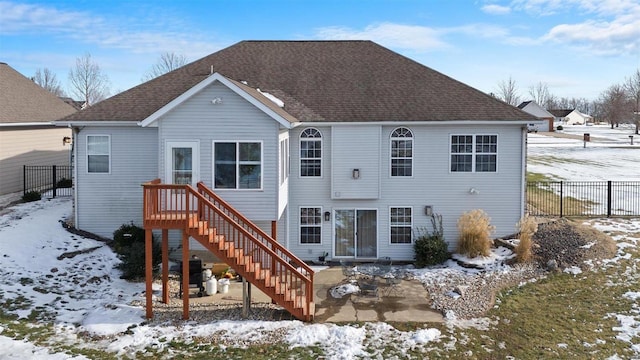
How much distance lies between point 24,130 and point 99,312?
53.4ft

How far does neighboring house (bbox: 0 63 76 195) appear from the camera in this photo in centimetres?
2298

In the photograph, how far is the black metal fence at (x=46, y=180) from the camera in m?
23.2

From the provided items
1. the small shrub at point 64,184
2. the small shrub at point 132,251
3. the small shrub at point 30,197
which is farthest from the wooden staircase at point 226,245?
the small shrub at point 64,184

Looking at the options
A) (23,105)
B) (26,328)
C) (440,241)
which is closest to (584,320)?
(440,241)

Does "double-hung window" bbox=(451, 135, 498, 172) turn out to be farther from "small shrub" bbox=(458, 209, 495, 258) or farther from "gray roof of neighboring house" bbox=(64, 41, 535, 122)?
"small shrub" bbox=(458, 209, 495, 258)

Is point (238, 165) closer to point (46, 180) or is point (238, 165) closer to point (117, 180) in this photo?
point (117, 180)

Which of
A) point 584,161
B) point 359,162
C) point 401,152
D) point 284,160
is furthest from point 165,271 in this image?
point 584,161

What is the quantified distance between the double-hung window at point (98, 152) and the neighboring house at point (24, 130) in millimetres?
6724

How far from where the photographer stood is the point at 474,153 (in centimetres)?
1741

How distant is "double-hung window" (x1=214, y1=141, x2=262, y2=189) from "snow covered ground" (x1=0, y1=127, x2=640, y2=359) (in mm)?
3820

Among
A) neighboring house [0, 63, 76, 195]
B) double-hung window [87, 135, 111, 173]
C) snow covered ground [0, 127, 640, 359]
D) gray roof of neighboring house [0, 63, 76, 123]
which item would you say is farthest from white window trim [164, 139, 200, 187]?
gray roof of neighboring house [0, 63, 76, 123]

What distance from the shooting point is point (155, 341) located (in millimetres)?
10570

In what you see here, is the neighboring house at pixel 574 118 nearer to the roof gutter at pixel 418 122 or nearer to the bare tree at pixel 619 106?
the bare tree at pixel 619 106

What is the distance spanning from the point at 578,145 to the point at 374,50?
42855mm
